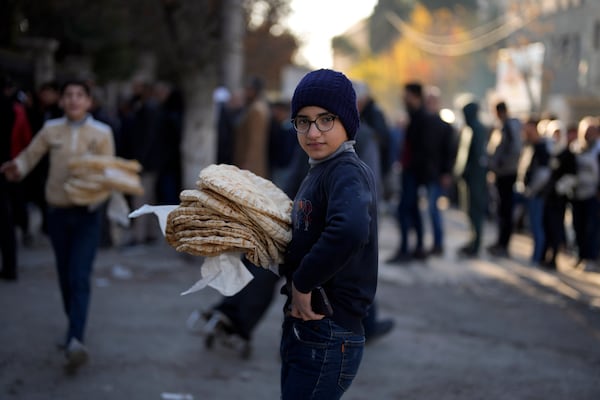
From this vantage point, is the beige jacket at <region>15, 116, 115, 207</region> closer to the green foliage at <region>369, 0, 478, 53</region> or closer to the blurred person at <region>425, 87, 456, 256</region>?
the blurred person at <region>425, 87, 456, 256</region>

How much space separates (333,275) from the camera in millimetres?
3281

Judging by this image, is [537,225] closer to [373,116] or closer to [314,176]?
[373,116]

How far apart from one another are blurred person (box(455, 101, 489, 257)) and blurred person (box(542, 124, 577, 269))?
100 cm

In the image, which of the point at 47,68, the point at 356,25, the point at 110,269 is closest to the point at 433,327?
the point at 110,269

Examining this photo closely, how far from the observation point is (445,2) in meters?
70.0

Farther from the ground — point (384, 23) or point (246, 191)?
point (384, 23)

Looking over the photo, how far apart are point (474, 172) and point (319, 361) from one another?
938 centimetres

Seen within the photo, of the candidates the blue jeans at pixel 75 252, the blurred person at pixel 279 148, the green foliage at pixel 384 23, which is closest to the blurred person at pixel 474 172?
the blurred person at pixel 279 148

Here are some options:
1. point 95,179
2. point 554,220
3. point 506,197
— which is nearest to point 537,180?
point 554,220

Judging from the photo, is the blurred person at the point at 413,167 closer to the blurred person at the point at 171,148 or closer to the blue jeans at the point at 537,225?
the blue jeans at the point at 537,225

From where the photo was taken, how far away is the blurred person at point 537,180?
11.6m

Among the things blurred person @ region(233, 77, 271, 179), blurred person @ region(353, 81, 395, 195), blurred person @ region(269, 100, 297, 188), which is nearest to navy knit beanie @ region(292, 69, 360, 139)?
blurred person @ region(353, 81, 395, 195)

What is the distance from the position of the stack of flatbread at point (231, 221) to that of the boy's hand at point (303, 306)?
0.88ft

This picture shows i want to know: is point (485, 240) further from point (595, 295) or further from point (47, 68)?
point (47, 68)
